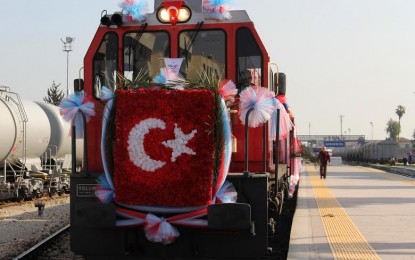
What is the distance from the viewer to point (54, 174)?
19516mm

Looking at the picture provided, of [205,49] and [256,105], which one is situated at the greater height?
[205,49]

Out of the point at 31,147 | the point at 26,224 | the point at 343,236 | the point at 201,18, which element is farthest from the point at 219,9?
the point at 31,147

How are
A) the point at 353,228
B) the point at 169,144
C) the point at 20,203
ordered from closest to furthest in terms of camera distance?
the point at 169,144
the point at 353,228
the point at 20,203

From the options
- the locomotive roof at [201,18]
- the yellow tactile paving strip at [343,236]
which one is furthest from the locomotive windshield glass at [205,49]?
the yellow tactile paving strip at [343,236]

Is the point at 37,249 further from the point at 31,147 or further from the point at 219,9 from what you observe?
the point at 31,147

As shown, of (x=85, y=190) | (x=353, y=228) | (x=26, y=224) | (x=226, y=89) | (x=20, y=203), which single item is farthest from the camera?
(x=20, y=203)

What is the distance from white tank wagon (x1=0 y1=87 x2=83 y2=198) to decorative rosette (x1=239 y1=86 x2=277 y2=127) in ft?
36.4

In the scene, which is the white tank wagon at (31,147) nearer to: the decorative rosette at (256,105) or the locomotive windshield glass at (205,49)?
the locomotive windshield glass at (205,49)

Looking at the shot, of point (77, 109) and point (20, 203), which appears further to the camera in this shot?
point (20, 203)

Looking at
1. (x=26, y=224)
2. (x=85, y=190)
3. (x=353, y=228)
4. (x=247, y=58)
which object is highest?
(x=247, y=58)

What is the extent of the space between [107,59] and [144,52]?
0.48 m

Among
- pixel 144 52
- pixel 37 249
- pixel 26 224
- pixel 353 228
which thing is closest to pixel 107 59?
pixel 144 52

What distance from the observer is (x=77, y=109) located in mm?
6516

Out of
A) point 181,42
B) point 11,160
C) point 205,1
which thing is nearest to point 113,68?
point 181,42
